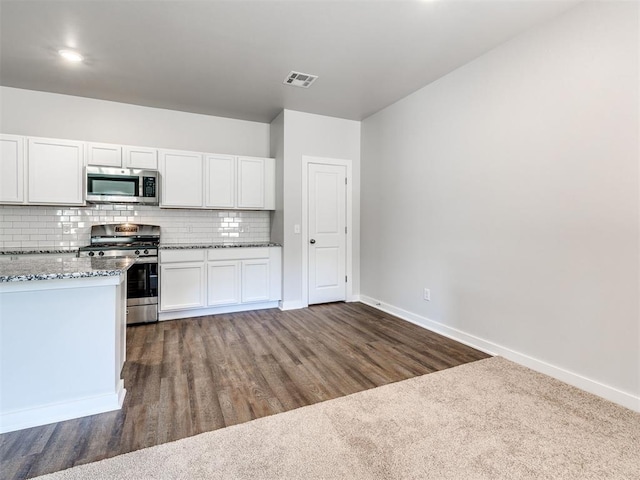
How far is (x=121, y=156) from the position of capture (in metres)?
4.00

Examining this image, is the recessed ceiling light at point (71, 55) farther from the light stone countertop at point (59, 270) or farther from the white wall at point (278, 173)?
the white wall at point (278, 173)

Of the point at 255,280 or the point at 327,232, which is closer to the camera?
the point at 255,280

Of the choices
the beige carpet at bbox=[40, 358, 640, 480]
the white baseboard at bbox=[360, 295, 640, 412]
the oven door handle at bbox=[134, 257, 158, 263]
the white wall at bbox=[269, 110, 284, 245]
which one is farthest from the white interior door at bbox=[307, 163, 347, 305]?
the beige carpet at bbox=[40, 358, 640, 480]

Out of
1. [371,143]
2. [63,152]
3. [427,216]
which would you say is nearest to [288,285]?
[427,216]

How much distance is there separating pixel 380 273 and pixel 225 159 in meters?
2.64

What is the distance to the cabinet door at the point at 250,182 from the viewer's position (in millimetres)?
4539

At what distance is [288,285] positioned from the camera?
4543mm

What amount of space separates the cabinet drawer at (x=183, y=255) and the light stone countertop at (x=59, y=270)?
172 centimetres

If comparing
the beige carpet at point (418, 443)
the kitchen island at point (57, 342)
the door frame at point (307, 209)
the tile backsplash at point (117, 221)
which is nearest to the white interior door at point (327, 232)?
the door frame at point (307, 209)

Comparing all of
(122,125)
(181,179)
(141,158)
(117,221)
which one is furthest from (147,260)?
(122,125)

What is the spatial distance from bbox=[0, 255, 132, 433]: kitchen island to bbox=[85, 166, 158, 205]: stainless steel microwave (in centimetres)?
190

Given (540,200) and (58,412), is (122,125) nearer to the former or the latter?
(58,412)

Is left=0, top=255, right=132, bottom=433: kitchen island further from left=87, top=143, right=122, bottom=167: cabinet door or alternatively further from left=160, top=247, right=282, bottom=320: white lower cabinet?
left=87, top=143, right=122, bottom=167: cabinet door

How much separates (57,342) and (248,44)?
268 centimetres
